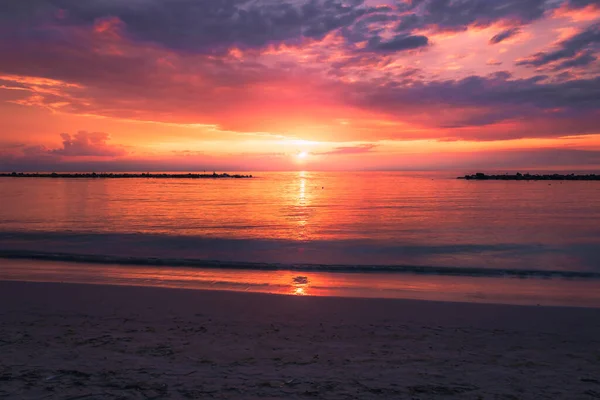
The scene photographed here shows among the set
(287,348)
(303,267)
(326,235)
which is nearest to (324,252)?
(303,267)

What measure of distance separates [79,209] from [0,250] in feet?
56.0

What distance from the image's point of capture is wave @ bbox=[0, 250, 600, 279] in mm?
13297

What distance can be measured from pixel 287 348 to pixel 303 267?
7.72 m

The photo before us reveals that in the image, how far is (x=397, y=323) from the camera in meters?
7.71

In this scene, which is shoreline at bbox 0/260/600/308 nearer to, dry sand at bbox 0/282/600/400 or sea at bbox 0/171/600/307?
sea at bbox 0/171/600/307

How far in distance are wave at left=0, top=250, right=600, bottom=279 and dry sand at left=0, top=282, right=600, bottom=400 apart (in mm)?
4431

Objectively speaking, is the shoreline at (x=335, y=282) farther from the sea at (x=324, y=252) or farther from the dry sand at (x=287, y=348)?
the dry sand at (x=287, y=348)

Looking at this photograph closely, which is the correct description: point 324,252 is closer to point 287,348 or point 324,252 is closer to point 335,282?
point 335,282

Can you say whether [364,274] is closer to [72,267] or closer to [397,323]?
[397,323]

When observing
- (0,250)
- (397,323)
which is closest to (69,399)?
(397,323)

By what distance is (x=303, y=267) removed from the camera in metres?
14.1

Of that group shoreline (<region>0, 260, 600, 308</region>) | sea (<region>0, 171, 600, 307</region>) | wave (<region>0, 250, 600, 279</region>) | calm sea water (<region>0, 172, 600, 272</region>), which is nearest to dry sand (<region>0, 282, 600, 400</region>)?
shoreline (<region>0, 260, 600, 308</region>)

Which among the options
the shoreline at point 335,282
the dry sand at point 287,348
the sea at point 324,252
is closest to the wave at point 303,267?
the sea at point 324,252

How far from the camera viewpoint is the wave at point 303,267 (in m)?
13.3
